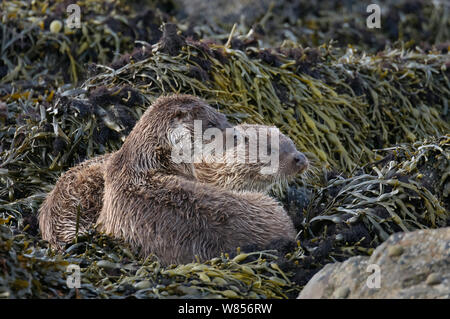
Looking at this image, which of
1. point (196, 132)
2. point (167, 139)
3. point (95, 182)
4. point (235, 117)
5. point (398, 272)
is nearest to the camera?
point (398, 272)

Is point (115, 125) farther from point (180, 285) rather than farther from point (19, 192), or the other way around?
point (180, 285)

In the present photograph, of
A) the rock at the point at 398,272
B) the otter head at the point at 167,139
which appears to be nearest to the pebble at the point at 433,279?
the rock at the point at 398,272

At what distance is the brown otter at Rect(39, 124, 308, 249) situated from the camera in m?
4.67

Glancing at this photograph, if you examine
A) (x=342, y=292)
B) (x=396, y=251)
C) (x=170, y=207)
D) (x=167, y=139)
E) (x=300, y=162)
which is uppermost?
(x=167, y=139)

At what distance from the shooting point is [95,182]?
4.78 metres

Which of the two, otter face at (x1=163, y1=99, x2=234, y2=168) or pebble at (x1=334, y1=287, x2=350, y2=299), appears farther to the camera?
otter face at (x1=163, y1=99, x2=234, y2=168)

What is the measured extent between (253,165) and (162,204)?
1.04 meters

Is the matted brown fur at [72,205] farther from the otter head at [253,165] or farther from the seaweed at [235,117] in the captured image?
the otter head at [253,165]

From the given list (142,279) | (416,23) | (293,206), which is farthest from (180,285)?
(416,23)

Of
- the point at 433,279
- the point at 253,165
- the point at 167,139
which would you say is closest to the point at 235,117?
the point at 253,165

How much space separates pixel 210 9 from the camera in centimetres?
961

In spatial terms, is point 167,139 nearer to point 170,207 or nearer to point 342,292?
point 170,207

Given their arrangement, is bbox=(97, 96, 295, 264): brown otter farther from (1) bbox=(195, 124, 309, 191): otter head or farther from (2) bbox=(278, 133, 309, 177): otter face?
(2) bbox=(278, 133, 309, 177): otter face

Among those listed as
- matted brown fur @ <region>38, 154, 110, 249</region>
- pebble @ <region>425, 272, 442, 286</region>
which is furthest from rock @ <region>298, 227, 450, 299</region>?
matted brown fur @ <region>38, 154, 110, 249</region>
